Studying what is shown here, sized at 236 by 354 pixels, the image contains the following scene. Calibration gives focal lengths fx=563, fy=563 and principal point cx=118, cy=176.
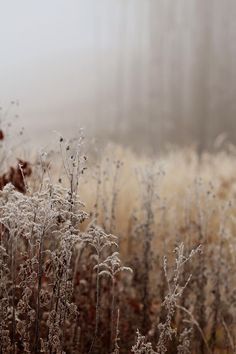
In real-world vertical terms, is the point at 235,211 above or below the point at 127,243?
above

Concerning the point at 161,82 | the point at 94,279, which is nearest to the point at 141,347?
the point at 94,279

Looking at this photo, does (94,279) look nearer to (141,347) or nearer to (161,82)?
(141,347)

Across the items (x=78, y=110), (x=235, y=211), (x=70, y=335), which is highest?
(x=78, y=110)

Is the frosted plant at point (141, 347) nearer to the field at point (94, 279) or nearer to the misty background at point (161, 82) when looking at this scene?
the field at point (94, 279)

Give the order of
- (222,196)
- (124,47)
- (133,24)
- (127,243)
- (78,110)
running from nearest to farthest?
(127,243), (222,196), (133,24), (124,47), (78,110)

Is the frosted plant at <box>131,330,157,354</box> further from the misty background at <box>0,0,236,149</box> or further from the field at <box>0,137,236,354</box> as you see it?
the misty background at <box>0,0,236,149</box>

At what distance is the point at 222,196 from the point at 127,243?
10.1ft

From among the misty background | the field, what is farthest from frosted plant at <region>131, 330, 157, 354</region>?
the misty background

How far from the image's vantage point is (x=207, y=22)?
74.8 ft

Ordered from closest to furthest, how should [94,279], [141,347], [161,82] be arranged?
[141,347]
[94,279]
[161,82]

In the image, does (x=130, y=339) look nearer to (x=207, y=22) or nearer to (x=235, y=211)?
(x=235, y=211)

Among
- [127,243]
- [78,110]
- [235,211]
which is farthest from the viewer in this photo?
[78,110]

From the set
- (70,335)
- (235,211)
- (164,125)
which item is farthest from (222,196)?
(164,125)

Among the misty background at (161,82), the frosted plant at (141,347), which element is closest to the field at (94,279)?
the frosted plant at (141,347)
